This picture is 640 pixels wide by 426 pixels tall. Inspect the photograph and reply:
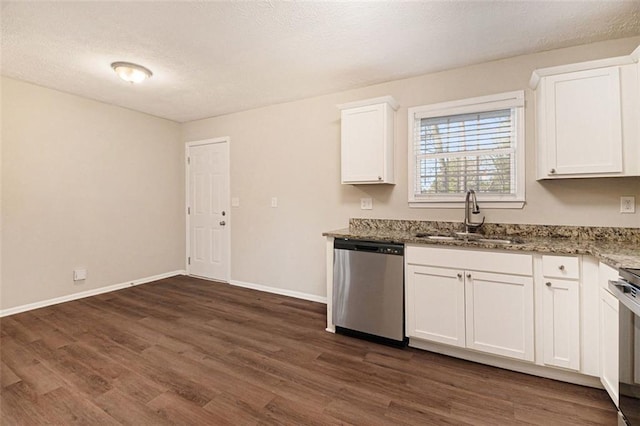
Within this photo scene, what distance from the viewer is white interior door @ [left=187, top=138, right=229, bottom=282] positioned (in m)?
4.36

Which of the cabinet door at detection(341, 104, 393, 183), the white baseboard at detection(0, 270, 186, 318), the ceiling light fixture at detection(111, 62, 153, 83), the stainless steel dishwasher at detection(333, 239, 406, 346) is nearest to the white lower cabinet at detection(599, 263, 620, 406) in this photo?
the stainless steel dishwasher at detection(333, 239, 406, 346)

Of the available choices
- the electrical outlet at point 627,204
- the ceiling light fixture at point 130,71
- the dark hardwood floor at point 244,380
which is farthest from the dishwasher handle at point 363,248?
Answer: the ceiling light fixture at point 130,71

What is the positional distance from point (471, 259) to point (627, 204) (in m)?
1.27

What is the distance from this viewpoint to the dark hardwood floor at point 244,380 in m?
1.68

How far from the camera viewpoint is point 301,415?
5.51ft

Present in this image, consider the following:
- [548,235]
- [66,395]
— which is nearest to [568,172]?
[548,235]

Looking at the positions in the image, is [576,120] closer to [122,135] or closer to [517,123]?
[517,123]

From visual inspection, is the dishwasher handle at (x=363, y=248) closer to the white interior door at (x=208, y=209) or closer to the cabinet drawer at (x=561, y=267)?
the cabinet drawer at (x=561, y=267)

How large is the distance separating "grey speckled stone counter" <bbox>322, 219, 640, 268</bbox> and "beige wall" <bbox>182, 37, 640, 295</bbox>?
68 mm

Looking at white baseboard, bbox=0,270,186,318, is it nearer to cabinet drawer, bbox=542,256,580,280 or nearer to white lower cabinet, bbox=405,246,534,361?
white lower cabinet, bbox=405,246,534,361

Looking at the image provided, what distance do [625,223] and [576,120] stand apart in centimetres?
88

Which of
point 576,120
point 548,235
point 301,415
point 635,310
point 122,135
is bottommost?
point 301,415

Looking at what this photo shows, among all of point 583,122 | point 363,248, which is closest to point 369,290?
point 363,248

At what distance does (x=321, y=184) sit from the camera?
3.54 metres
